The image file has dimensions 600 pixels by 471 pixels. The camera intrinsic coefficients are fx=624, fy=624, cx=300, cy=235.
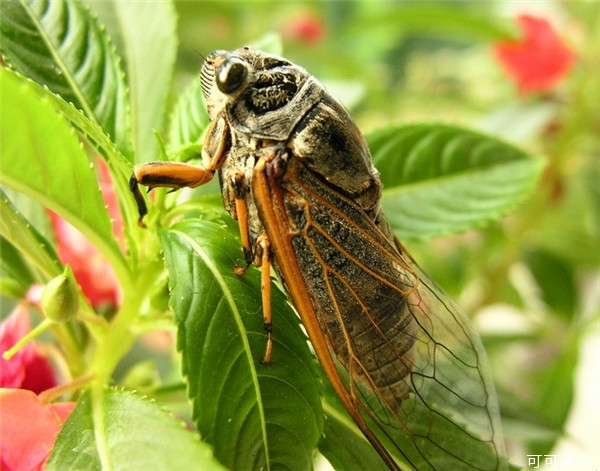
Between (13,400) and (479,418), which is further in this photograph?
(479,418)

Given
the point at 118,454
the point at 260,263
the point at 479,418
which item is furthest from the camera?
the point at 479,418

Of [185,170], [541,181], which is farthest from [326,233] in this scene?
[541,181]

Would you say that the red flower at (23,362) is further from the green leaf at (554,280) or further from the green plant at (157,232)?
the green leaf at (554,280)

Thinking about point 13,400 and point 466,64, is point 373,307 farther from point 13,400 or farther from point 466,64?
point 466,64

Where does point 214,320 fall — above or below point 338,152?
below

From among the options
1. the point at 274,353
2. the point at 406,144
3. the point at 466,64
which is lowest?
the point at 274,353

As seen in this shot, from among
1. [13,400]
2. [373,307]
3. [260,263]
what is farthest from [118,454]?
[373,307]

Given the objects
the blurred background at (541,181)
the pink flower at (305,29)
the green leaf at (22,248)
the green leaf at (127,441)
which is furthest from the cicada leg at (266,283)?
the pink flower at (305,29)

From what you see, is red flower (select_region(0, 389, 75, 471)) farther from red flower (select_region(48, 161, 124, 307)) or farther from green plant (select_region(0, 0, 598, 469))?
red flower (select_region(48, 161, 124, 307))
